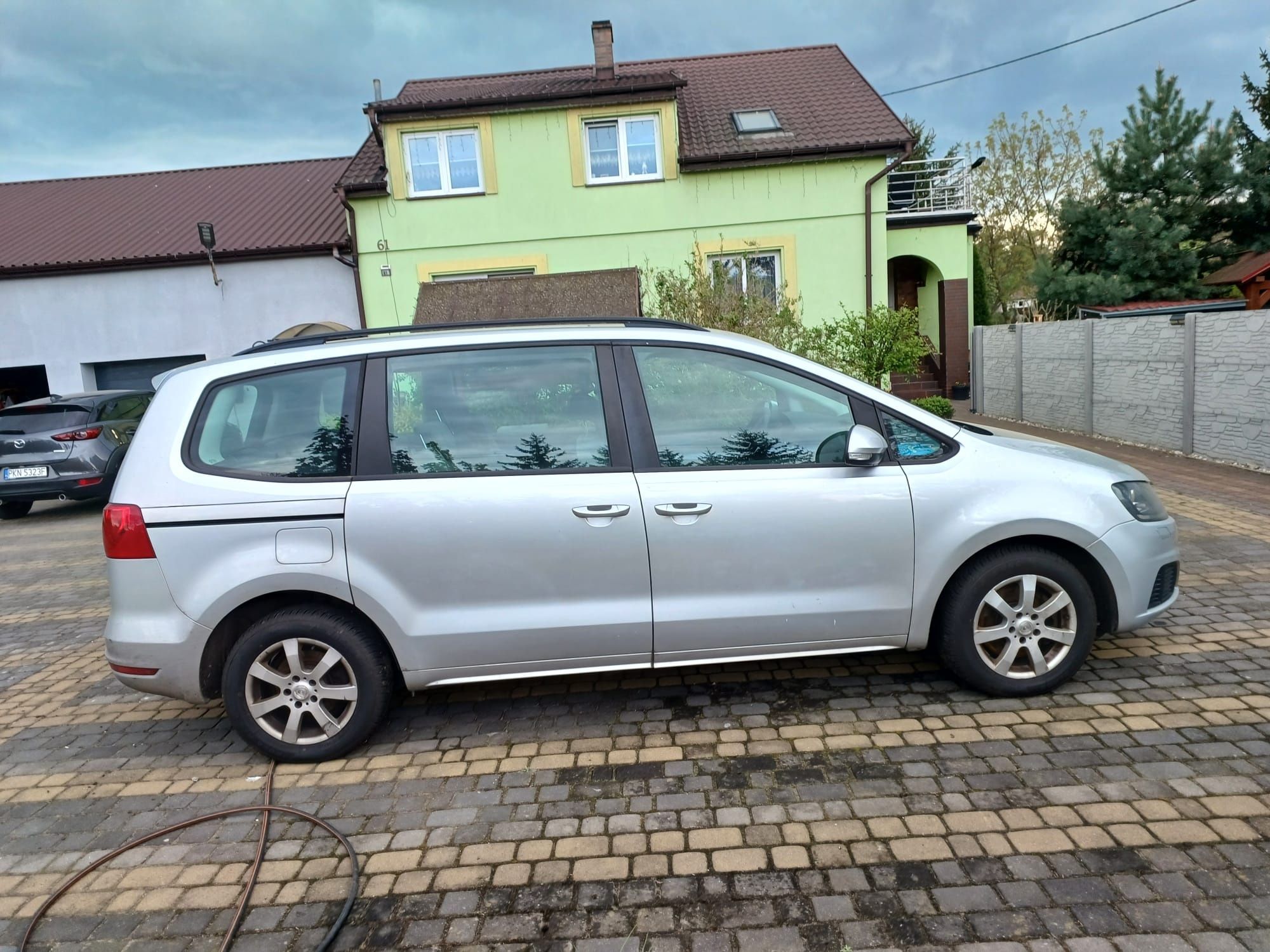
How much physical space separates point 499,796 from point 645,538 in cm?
118

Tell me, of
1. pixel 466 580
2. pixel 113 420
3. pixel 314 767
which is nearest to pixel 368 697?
pixel 314 767

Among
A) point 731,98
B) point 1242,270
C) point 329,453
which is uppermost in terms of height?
point 731,98

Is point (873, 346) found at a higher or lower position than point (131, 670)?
higher

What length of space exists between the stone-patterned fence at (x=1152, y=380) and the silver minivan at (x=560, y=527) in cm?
661

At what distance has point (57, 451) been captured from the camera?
396 inches

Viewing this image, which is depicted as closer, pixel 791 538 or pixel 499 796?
pixel 499 796

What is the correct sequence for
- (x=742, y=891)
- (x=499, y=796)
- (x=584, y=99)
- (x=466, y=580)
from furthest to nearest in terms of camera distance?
(x=584, y=99) → (x=466, y=580) → (x=499, y=796) → (x=742, y=891)

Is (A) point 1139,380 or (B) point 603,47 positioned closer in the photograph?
(A) point 1139,380

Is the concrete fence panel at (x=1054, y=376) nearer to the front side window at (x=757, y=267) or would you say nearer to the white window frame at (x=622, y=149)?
the front side window at (x=757, y=267)

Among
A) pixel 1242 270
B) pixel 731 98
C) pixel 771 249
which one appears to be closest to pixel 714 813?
pixel 771 249

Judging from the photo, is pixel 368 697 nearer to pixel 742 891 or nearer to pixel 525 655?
pixel 525 655

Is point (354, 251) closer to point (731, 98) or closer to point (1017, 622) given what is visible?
point (731, 98)

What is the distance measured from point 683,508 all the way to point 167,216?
19.6 meters

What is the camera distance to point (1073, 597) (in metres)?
3.62
